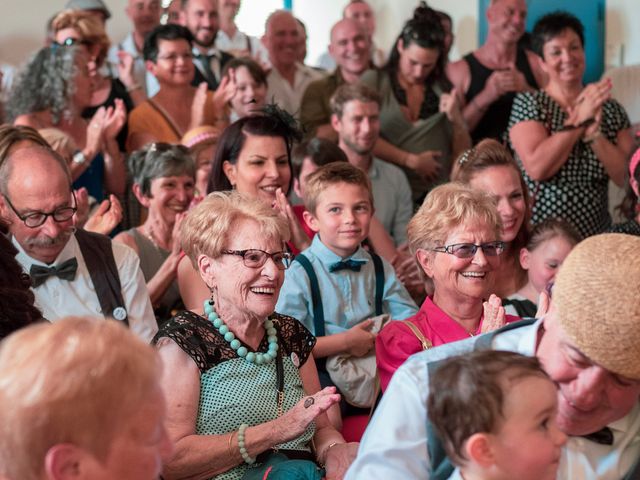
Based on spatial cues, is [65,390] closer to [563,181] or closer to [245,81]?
[563,181]

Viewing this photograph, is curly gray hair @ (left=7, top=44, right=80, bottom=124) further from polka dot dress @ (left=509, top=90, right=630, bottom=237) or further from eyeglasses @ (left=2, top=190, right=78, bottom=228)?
polka dot dress @ (left=509, top=90, right=630, bottom=237)

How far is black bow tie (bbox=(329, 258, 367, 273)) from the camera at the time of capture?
3.40 m

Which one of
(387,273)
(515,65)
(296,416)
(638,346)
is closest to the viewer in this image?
(638,346)

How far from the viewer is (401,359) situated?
268 centimetres

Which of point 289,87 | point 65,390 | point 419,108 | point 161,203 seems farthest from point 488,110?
point 65,390

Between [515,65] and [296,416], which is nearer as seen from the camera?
[296,416]

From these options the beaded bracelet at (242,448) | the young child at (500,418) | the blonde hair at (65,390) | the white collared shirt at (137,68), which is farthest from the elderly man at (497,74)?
the blonde hair at (65,390)

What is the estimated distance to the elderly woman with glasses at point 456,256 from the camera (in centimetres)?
290

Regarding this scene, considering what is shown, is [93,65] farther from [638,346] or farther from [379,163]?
[638,346]

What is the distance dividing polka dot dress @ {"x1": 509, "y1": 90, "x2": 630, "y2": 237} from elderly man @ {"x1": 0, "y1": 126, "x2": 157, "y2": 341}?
6.59 ft

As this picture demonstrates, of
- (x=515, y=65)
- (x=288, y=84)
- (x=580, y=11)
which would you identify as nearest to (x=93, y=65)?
(x=288, y=84)

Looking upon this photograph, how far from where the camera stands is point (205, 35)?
18.7 feet

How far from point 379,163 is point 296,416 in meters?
2.53

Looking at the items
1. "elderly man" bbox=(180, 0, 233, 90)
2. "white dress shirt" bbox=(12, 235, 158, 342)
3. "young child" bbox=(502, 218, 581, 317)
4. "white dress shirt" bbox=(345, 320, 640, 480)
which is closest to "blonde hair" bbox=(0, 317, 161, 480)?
"white dress shirt" bbox=(345, 320, 640, 480)
